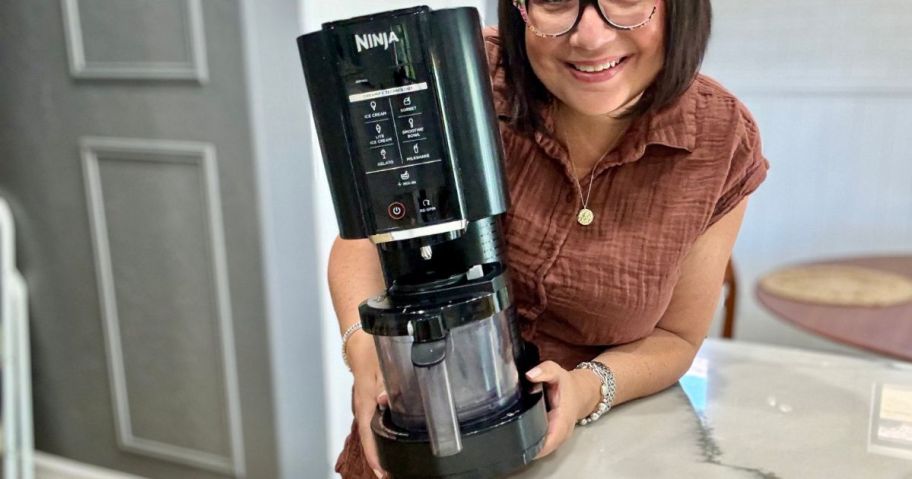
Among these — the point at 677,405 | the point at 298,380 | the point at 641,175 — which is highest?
the point at 641,175

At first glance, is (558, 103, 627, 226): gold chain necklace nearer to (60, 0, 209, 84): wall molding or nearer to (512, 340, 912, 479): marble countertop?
(512, 340, 912, 479): marble countertop

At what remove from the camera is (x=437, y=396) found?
0.45m

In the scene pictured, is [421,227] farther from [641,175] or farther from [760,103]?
[760,103]

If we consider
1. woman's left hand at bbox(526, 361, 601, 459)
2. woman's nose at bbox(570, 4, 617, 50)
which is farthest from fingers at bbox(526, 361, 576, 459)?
woman's nose at bbox(570, 4, 617, 50)

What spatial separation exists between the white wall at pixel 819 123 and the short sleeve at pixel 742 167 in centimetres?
7

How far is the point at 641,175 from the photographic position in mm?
608

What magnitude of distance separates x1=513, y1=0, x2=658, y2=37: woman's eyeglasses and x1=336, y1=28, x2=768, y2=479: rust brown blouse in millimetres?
87

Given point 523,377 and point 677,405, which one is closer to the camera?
point 523,377

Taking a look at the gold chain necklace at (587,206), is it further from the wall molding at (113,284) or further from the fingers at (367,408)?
the wall molding at (113,284)

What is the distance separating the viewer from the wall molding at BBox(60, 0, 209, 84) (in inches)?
51.4

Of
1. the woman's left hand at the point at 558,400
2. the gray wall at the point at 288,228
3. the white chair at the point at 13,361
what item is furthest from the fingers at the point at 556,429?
the white chair at the point at 13,361

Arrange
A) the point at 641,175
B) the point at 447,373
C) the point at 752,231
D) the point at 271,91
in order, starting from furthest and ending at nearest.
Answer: the point at 271,91, the point at 752,231, the point at 641,175, the point at 447,373

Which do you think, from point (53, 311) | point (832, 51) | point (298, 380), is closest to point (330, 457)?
point (298, 380)

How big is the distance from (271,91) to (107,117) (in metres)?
0.38
